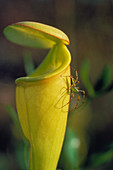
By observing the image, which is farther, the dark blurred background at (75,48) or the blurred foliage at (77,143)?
the dark blurred background at (75,48)

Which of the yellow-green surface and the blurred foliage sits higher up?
the yellow-green surface

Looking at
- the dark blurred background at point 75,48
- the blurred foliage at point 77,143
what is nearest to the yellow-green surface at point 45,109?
the blurred foliage at point 77,143

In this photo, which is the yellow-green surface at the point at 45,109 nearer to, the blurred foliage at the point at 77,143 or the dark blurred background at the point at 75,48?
the blurred foliage at the point at 77,143

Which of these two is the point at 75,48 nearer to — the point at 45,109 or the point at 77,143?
the point at 77,143

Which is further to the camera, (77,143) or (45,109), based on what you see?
(77,143)

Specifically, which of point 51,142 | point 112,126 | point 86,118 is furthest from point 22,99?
point 112,126

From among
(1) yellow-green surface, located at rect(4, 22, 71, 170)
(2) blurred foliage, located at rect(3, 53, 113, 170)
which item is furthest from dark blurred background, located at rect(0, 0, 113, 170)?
(1) yellow-green surface, located at rect(4, 22, 71, 170)

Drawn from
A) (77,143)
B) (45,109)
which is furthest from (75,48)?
(45,109)

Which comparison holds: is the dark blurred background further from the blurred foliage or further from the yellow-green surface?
the yellow-green surface

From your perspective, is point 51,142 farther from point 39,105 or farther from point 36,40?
point 36,40
